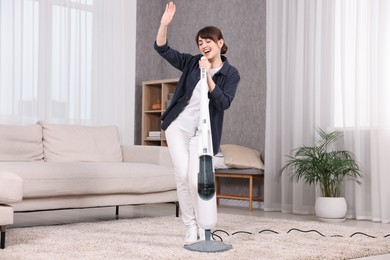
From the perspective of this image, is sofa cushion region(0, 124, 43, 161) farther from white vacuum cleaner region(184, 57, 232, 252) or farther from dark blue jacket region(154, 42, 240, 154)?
white vacuum cleaner region(184, 57, 232, 252)

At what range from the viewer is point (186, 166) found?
274 centimetres

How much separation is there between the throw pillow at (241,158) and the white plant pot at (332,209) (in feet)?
3.00

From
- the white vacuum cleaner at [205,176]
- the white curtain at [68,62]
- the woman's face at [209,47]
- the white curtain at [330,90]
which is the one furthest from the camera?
the white curtain at [68,62]

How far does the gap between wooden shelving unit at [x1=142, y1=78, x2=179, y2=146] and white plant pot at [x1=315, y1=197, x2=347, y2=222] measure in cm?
204

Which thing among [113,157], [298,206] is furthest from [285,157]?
[113,157]

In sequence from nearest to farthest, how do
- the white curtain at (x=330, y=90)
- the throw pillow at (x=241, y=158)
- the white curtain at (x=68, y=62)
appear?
1. the white curtain at (x=330, y=90)
2. the throw pillow at (x=241, y=158)
3. the white curtain at (x=68, y=62)

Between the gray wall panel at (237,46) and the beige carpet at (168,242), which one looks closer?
the beige carpet at (168,242)

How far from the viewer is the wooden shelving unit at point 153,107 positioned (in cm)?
593

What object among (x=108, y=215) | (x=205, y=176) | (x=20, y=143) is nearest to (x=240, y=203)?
(x=108, y=215)

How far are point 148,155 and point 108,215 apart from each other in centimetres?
53

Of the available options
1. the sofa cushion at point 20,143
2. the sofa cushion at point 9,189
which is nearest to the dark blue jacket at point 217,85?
the sofa cushion at point 9,189

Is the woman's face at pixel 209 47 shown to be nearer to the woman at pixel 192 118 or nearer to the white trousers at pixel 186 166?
the woman at pixel 192 118

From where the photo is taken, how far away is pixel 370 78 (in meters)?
4.42

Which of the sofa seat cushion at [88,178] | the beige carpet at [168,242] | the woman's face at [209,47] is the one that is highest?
the woman's face at [209,47]
